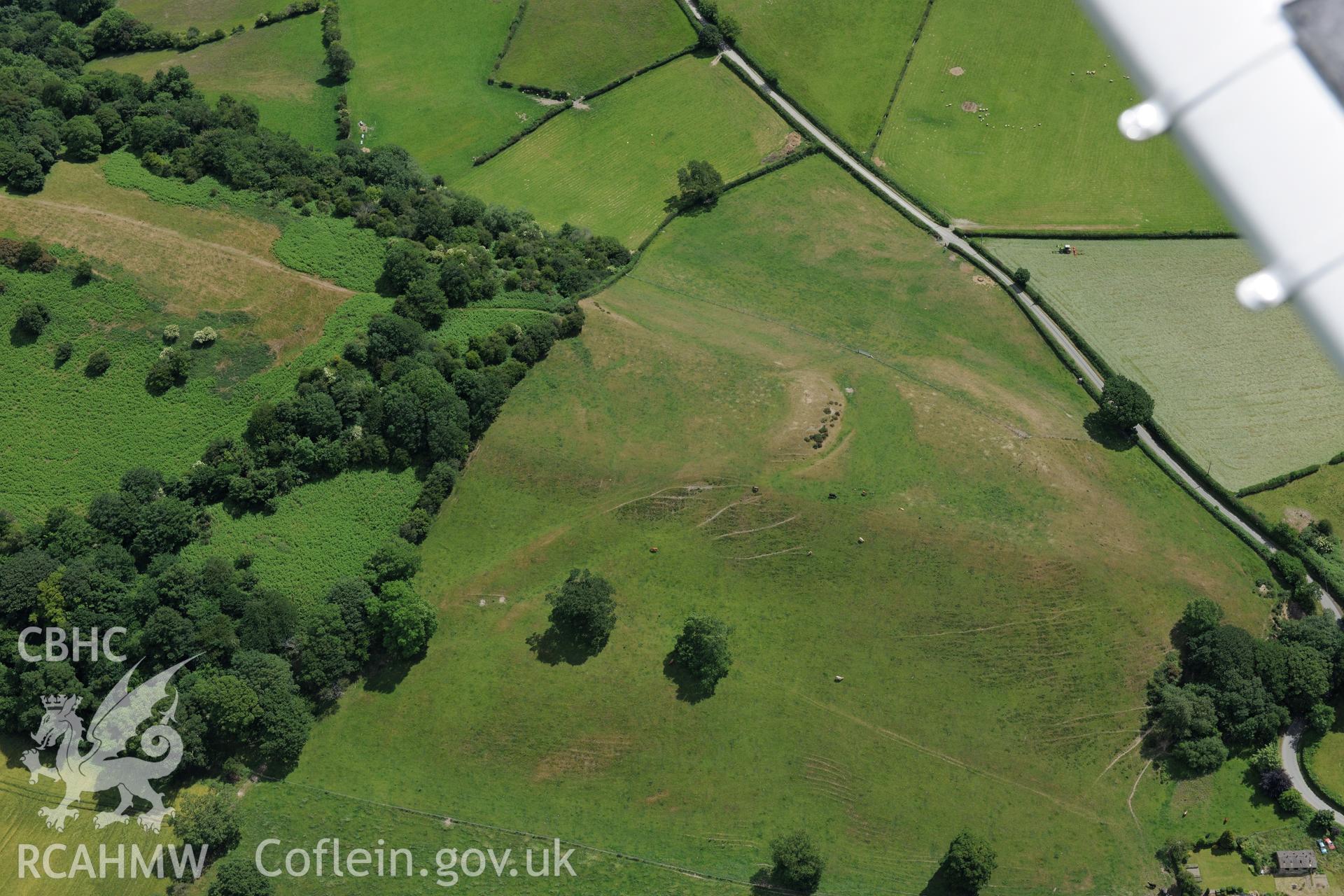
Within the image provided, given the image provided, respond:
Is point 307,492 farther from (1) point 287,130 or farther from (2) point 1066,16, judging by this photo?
(2) point 1066,16

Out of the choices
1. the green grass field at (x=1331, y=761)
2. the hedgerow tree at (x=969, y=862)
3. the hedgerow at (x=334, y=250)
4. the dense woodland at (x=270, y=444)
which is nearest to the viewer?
the hedgerow tree at (x=969, y=862)

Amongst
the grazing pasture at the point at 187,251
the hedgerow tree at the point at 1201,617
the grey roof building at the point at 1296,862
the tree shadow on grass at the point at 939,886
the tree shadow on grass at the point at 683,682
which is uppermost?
the grazing pasture at the point at 187,251

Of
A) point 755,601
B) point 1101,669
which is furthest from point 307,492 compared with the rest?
point 1101,669

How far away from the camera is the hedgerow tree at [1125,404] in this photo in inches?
4862

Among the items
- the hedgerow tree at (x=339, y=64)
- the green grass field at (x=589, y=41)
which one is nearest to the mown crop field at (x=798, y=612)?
the green grass field at (x=589, y=41)

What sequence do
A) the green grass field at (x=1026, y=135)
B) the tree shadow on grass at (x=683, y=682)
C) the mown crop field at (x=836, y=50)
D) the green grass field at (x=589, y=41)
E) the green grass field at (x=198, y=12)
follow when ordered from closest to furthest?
the tree shadow on grass at (x=683, y=682), the green grass field at (x=1026, y=135), the mown crop field at (x=836, y=50), the green grass field at (x=589, y=41), the green grass field at (x=198, y=12)

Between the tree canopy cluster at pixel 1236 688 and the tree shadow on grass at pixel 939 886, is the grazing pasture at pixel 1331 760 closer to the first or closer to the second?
the tree canopy cluster at pixel 1236 688

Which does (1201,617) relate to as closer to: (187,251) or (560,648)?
(560,648)

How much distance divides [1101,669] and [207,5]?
19354cm

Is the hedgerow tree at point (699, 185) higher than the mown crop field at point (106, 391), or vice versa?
the hedgerow tree at point (699, 185)

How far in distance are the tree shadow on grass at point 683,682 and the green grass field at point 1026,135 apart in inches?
3380

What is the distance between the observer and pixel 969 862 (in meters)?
94.5

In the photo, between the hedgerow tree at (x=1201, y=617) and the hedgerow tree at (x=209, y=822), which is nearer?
the hedgerow tree at (x=209, y=822)

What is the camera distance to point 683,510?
390ft
